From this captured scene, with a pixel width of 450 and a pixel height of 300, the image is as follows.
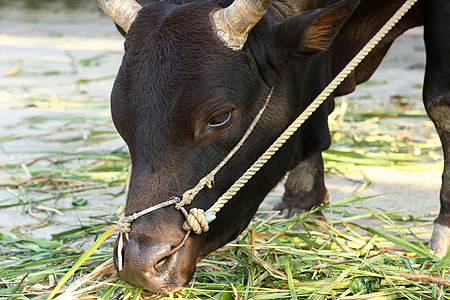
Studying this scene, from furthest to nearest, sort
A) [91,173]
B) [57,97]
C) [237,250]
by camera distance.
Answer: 1. [57,97]
2. [91,173]
3. [237,250]

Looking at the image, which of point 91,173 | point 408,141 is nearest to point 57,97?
point 91,173

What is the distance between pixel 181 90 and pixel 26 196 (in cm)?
221

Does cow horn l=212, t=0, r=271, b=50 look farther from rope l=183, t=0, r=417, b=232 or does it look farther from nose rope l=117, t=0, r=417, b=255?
rope l=183, t=0, r=417, b=232

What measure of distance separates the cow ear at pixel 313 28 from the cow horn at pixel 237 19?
0.17 metres

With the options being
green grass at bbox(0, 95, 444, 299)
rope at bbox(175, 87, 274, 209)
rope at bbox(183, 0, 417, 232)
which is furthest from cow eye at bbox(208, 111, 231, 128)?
green grass at bbox(0, 95, 444, 299)

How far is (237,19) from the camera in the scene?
2539 mm

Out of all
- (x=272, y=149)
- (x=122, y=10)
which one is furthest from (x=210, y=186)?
(x=122, y=10)

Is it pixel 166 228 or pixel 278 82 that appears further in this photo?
pixel 278 82

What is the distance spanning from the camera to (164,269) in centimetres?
231

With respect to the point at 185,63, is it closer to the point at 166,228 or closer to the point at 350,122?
the point at 166,228

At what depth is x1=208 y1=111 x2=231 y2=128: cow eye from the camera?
2516 mm

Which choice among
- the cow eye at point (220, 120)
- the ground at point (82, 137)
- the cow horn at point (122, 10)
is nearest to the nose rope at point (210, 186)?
the cow eye at point (220, 120)

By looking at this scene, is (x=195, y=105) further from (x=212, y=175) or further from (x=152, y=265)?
(x=152, y=265)

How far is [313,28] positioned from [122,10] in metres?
0.84
